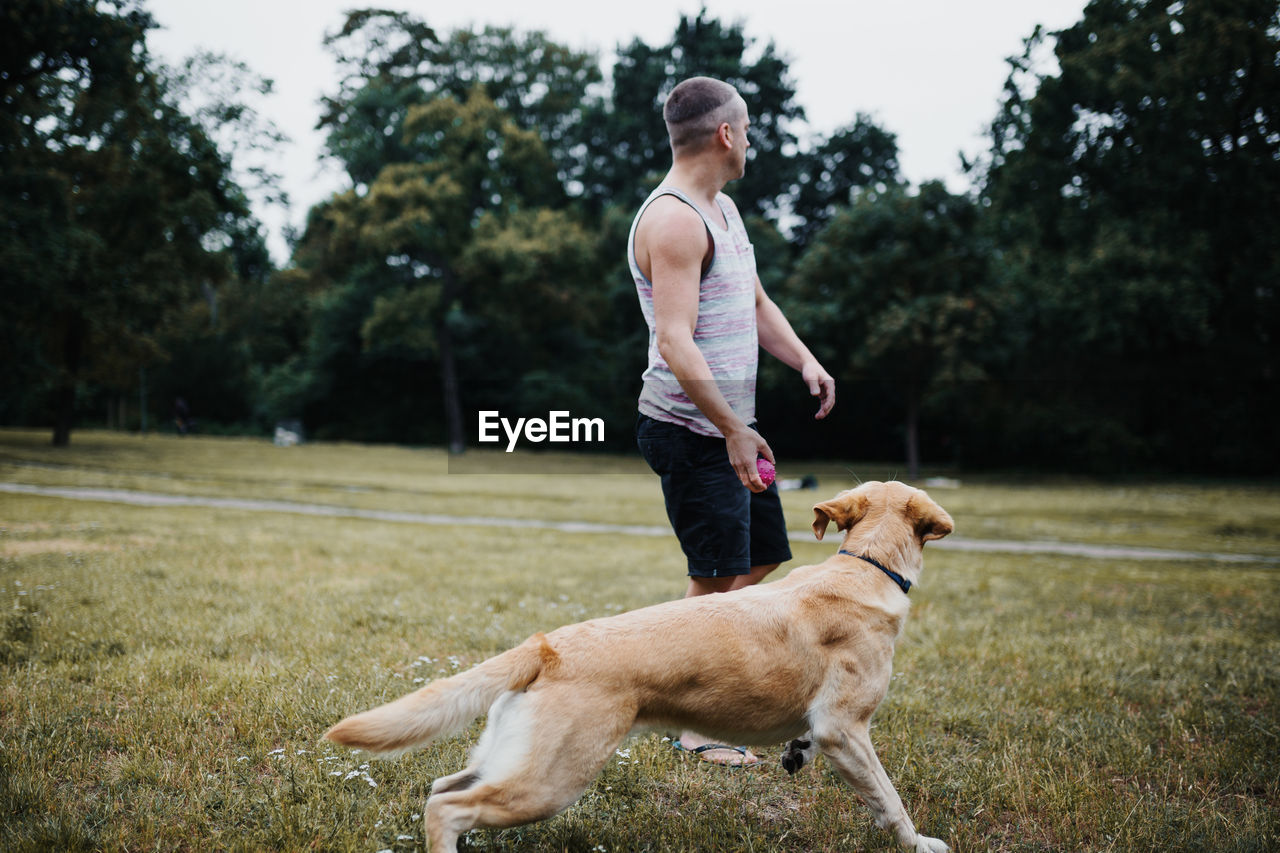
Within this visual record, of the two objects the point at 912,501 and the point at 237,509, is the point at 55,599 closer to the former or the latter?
the point at 912,501

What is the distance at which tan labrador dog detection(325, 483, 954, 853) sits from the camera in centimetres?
220

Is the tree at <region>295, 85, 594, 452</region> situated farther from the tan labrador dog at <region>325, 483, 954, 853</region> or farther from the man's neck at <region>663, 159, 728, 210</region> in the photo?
the tan labrador dog at <region>325, 483, 954, 853</region>

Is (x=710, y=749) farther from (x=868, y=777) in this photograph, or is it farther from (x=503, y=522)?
(x=503, y=522)

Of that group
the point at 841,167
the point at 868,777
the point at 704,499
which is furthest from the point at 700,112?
the point at 841,167

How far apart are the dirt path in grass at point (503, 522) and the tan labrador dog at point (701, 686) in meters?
7.22

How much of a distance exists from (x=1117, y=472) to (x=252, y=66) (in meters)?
34.0

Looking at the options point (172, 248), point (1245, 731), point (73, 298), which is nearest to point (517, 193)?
point (172, 248)

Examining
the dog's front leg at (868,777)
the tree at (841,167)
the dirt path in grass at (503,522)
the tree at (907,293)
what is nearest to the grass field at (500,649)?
the dog's front leg at (868,777)

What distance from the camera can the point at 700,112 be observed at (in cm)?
303

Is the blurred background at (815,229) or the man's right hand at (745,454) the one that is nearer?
the man's right hand at (745,454)

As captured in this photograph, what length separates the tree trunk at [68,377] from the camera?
971 inches

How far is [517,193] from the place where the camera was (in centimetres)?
3744

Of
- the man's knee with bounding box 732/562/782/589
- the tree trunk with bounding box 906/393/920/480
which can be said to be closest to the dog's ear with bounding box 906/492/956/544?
the man's knee with bounding box 732/562/782/589

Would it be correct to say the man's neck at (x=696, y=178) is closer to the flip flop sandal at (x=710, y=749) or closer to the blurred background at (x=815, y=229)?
the flip flop sandal at (x=710, y=749)
